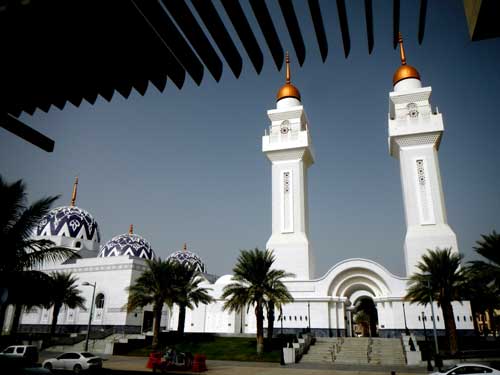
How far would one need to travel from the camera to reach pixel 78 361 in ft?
67.9

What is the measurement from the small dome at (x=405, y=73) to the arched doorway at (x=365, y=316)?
27.0 meters

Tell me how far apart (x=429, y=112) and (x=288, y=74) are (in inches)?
652

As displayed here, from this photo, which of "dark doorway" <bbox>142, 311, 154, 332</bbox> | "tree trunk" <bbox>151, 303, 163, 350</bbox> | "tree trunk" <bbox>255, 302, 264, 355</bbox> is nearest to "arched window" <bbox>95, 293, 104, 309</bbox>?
"dark doorway" <bbox>142, 311, 154, 332</bbox>

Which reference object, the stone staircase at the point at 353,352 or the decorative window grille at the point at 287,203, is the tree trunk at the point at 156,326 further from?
the decorative window grille at the point at 287,203

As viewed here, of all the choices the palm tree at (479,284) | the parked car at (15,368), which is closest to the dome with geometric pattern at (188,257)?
the palm tree at (479,284)

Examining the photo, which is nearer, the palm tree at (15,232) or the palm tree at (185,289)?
the palm tree at (15,232)

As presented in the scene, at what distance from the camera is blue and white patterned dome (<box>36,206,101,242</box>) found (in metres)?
51.8

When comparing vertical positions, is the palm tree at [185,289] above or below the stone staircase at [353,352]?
above

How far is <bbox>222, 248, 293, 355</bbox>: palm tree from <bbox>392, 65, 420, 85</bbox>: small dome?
2421 centimetres

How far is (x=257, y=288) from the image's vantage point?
2912 centimetres

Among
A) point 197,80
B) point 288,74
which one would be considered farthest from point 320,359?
point 288,74

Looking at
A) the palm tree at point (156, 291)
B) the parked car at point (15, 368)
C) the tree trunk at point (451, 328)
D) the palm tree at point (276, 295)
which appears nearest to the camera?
the parked car at point (15, 368)

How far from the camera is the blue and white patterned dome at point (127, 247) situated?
50.5 m

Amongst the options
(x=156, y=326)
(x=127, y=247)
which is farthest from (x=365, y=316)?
(x=156, y=326)
